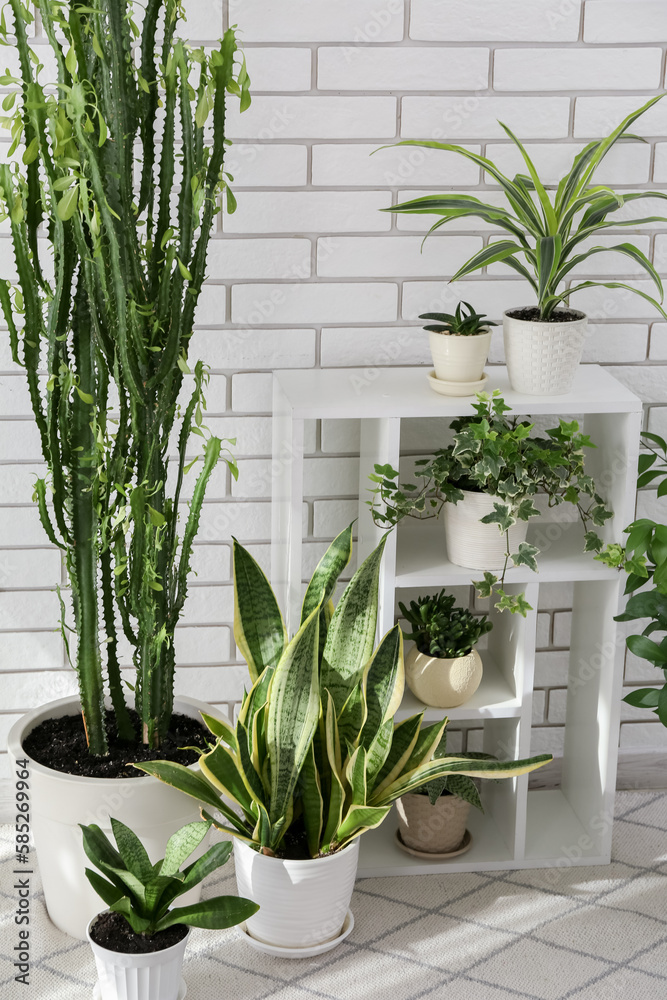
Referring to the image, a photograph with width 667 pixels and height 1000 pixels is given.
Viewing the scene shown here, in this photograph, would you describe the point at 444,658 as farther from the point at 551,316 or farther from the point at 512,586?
the point at 551,316

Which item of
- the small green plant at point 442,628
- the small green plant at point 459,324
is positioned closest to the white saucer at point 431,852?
the small green plant at point 442,628

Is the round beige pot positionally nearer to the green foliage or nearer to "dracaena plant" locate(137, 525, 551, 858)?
"dracaena plant" locate(137, 525, 551, 858)

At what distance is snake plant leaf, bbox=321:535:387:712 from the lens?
196 centimetres

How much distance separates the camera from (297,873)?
1904 millimetres

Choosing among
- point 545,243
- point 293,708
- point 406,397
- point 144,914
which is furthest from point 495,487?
point 144,914

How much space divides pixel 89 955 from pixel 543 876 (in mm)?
920

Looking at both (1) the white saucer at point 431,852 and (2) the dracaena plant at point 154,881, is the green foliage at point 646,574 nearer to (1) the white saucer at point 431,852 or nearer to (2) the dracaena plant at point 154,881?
(1) the white saucer at point 431,852

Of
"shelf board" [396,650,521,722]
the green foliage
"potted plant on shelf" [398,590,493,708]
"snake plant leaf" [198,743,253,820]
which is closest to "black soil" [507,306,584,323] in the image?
the green foliage

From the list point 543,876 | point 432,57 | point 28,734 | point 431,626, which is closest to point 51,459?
point 28,734

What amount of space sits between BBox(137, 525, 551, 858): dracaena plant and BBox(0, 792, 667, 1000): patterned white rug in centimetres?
22

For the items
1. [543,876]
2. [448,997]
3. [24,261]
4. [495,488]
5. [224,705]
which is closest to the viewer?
[24,261]

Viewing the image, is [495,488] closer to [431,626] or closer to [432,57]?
[431,626]

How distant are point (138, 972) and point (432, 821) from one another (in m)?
0.73

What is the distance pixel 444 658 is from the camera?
2139 millimetres
